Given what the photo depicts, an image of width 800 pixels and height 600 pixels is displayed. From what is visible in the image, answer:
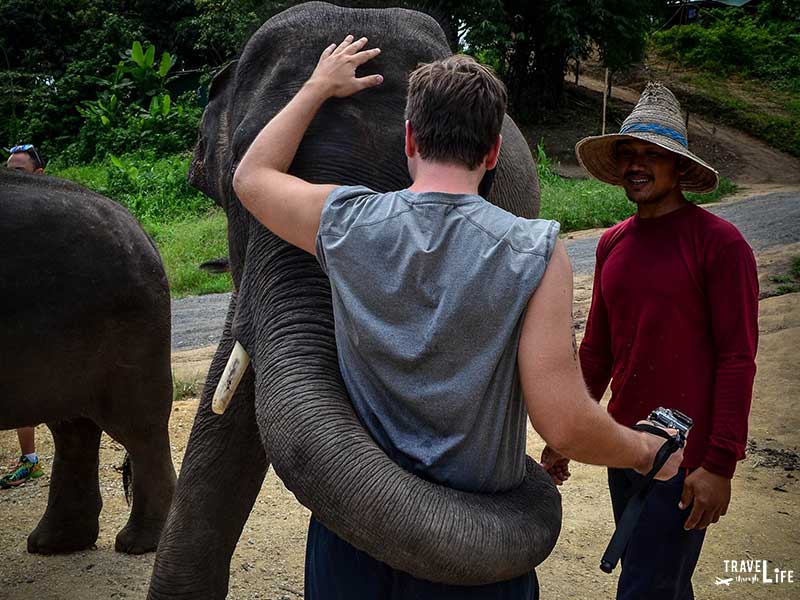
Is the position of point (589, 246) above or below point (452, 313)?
below

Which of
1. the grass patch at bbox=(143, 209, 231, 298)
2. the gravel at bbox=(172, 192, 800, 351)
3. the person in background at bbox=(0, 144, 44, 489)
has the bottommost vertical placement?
the grass patch at bbox=(143, 209, 231, 298)

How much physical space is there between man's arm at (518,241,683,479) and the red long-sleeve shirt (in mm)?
828

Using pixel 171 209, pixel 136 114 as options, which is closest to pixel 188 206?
pixel 171 209

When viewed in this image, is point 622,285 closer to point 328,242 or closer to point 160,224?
point 328,242

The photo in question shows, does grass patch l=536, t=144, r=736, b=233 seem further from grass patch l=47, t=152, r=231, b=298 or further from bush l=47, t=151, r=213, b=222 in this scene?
bush l=47, t=151, r=213, b=222

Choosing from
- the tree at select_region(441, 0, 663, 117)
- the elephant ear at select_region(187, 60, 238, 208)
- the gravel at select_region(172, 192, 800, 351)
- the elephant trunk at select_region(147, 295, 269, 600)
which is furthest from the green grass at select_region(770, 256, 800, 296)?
the tree at select_region(441, 0, 663, 117)

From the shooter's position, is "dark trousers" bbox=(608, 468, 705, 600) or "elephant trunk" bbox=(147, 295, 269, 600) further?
"elephant trunk" bbox=(147, 295, 269, 600)

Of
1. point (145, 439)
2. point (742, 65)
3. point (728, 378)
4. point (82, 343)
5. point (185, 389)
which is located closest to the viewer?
point (728, 378)

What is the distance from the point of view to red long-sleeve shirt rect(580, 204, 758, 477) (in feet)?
8.07

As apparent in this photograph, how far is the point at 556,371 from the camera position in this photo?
170cm

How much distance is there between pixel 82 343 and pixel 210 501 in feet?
3.48

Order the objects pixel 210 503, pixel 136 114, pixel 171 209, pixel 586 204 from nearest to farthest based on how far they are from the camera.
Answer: pixel 210 503
pixel 586 204
pixel 171 209
pixel 136 114

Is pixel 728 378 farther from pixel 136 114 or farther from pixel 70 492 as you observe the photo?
pixel 136 114

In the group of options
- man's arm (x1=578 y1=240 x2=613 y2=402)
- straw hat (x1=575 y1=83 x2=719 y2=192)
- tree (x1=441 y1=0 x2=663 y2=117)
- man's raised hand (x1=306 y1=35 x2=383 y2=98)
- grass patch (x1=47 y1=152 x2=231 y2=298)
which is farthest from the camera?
tree (x1=441 y1=0 x2=663 y2=117)
